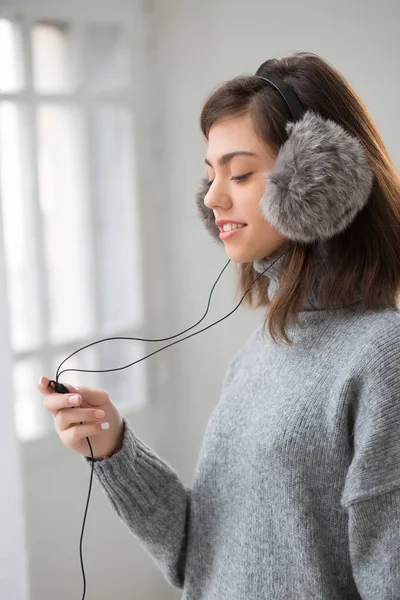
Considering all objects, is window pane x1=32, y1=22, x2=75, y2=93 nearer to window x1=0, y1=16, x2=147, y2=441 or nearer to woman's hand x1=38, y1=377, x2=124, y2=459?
window x1=0, y1=16, x2=147, y2=441

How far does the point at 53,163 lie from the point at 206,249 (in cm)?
59

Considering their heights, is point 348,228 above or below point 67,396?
above

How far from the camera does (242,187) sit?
1054 millimetres

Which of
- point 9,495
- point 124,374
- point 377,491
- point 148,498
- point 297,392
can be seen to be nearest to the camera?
point 377,491

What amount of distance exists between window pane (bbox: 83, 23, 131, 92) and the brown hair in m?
1.09

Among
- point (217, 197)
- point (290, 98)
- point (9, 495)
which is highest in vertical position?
point (290, 98)

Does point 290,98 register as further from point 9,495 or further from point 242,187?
→ point 9,495

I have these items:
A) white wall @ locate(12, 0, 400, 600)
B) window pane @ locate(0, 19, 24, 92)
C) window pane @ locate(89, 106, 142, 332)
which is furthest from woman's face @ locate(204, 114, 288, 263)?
window pane @ locate(89, 106, 142, 332)

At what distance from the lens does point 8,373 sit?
1.69 metres

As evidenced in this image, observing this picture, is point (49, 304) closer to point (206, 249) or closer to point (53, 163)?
point (53, 163)

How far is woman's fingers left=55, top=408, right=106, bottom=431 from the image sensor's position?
3.41 feet

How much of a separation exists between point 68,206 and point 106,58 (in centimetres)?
49

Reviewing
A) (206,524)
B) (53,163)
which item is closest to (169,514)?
(206,524)

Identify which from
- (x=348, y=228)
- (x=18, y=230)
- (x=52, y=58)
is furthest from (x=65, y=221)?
(x=348, y=228)
